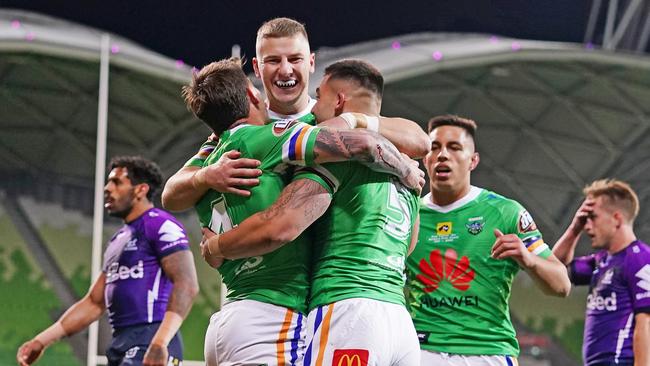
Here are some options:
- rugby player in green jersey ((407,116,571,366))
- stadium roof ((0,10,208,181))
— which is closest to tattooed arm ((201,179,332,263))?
rugby player in green jersey ((407,116,571,366))

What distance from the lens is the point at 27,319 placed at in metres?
13.5

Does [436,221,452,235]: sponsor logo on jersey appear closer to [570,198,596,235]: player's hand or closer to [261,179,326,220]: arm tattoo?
[570,198,596,235]: player's hand

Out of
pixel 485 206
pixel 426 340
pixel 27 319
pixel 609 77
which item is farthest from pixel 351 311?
pixel 609 77

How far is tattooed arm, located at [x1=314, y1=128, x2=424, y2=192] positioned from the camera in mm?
3133

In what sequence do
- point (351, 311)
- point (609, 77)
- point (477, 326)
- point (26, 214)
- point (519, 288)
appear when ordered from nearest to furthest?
point (351, 311), point (477, 326), point (26, 214), point (609, 77), point (519, 288)

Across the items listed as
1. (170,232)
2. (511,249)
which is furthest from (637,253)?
(170,232)

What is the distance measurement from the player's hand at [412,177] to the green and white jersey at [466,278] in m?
1.56

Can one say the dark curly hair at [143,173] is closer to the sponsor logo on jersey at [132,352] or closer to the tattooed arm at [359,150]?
the sponsor logo on jersey at [132,352]

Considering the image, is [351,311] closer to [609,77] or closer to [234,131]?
[234,131]

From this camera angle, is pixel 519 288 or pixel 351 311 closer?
pixel 351 311

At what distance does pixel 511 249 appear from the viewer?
4.59m

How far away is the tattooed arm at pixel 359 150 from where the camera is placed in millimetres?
3133

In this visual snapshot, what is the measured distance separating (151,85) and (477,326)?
33.1 ft

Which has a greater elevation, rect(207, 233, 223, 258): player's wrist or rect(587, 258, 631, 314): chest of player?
rect(587, 258, 631, 314): chest of player
